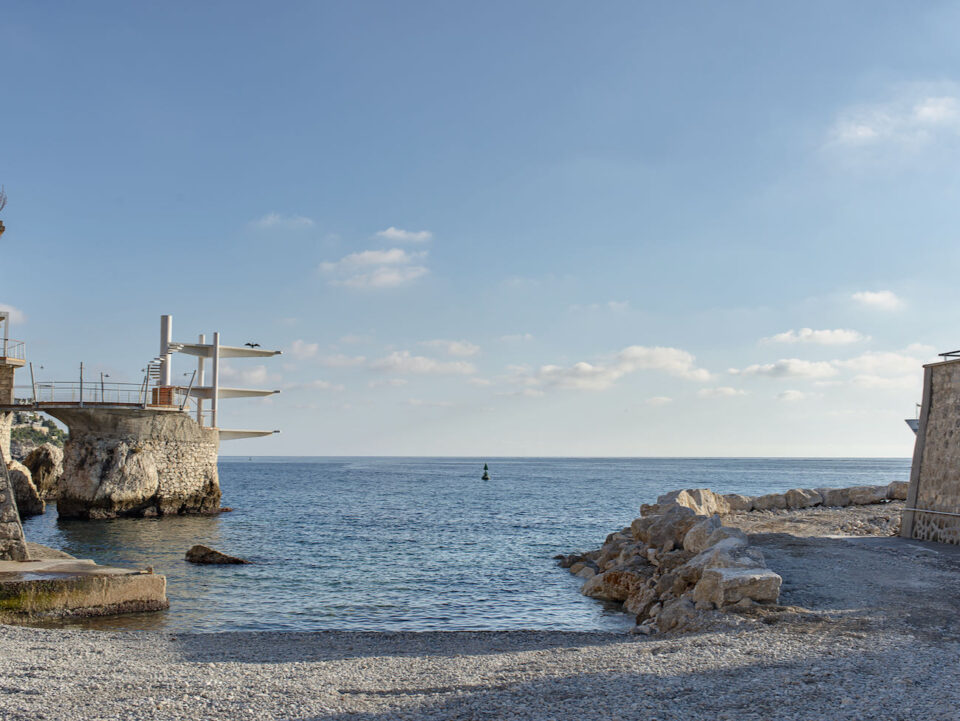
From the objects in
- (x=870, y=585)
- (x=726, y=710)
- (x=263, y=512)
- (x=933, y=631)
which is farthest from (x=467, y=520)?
(x=726, y=710)

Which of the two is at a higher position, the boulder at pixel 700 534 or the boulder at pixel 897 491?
the boulder at pixel 700 534

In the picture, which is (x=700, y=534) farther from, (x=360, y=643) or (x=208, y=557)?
(x=208, y=557)

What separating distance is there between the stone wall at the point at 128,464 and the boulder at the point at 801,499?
1118 inches

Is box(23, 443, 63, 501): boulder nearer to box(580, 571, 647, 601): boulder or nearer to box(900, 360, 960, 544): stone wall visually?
box(580, 571, 647, 601): boulder

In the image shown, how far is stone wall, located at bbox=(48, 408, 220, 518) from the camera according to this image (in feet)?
112

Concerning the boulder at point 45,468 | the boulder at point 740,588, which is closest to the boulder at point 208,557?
the boulder at point 740,588

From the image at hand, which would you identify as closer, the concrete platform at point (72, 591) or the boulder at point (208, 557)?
the concrete platform at point (72, 591)

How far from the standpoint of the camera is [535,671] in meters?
8.41

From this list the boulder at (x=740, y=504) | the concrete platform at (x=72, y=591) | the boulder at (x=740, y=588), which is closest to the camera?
the boulder at (x=740, y=588)

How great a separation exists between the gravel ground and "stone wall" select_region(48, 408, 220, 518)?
2526cm

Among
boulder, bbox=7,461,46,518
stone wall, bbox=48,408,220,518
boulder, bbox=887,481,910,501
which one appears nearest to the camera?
boulder, bbox=887,481,910,501

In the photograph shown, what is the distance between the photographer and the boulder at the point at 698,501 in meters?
26.1

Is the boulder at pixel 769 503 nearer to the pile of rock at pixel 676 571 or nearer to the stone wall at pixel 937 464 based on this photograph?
the stone wall at pixel 937 464

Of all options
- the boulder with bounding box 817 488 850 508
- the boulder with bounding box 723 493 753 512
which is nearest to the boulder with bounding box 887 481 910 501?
the boulder with bounding box 817 488 850 508
